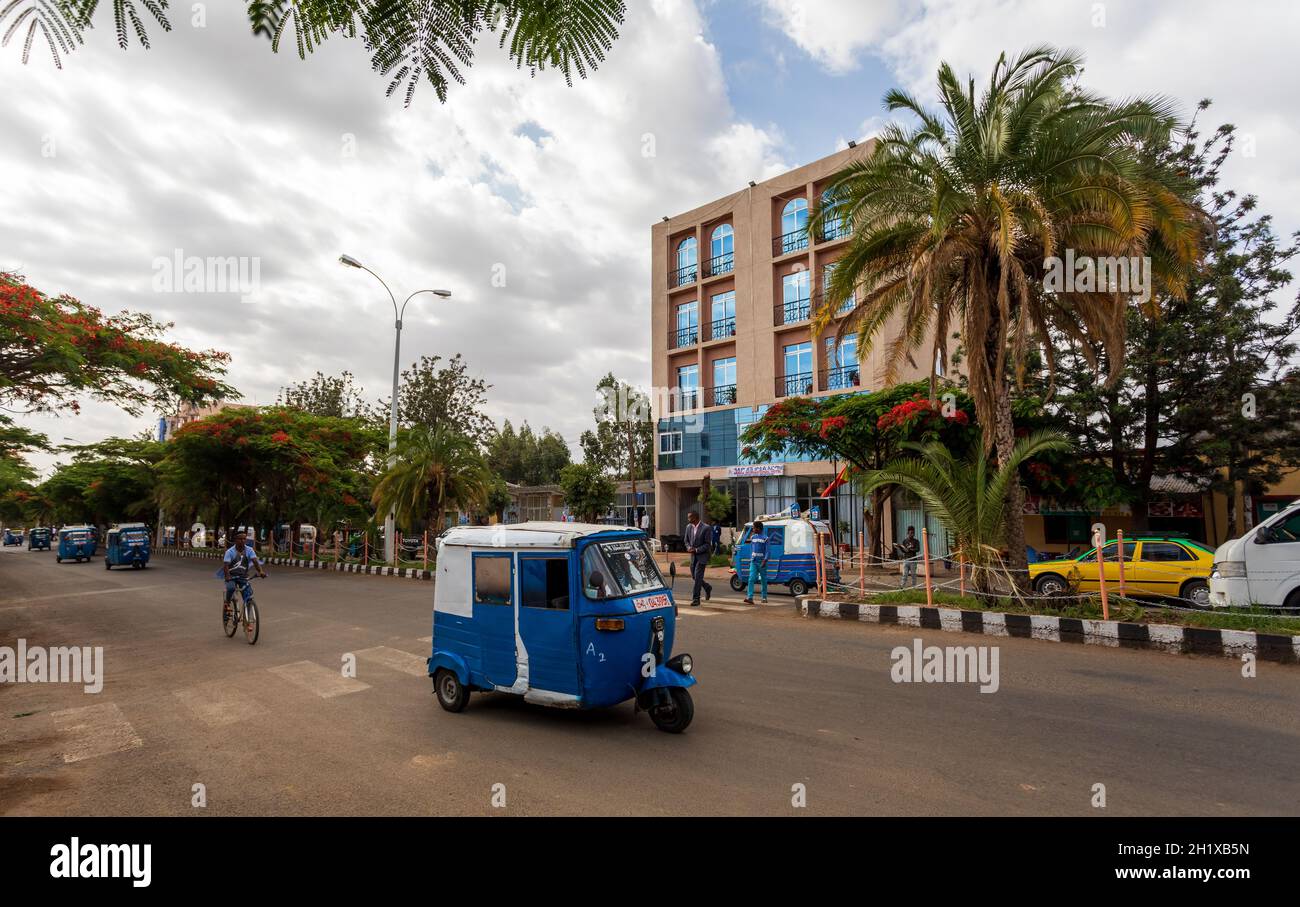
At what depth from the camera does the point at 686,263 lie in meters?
37.3

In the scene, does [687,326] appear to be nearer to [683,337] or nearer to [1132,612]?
[683,337]

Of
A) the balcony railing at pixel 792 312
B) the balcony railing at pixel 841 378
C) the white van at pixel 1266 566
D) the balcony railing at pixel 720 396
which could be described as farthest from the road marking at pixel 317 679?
the balcony railing at pixel 720 396

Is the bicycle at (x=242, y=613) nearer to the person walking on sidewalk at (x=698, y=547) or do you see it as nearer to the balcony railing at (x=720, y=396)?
the person walking on sidewalk at (x=698, y=547)

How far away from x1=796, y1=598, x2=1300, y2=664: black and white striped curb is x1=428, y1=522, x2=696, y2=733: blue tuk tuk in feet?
20.8

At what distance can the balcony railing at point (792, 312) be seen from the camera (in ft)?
103

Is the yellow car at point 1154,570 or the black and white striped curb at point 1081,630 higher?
the yellow car at point 1154,570

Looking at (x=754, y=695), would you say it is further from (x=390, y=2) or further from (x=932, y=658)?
(x=390, y=2)

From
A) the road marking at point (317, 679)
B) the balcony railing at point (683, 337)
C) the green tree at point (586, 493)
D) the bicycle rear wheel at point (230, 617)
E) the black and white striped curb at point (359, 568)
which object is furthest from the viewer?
the balcony railing at point (683, 337)

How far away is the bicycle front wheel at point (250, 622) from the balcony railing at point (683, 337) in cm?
2836

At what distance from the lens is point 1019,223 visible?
36.3 ft

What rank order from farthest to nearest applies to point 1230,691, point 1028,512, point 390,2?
point 1028,512 < point 1230,691 < point 390,2

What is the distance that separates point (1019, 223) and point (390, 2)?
1148cm

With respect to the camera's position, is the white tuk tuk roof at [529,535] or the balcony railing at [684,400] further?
the balcony railing at [684,400]
